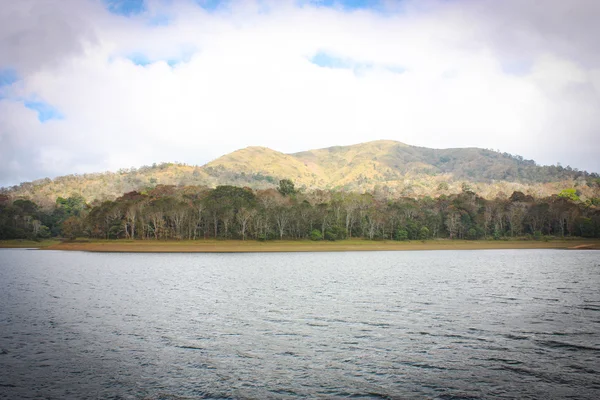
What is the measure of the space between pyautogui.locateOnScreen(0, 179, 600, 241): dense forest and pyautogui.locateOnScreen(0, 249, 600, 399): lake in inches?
2925

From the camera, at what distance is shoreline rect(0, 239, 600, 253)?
103250 mm

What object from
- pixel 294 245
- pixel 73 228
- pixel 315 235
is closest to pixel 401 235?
pixel 315 235

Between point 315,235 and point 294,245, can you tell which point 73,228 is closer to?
point 294,245

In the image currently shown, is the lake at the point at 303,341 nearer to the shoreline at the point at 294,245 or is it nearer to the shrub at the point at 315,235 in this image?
the shoreline at the point at 294,245

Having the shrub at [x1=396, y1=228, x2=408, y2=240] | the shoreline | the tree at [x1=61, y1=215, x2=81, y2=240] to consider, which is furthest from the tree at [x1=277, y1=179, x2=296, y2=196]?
the tree at [x1=61, y1=215, x2=81, y2=240]

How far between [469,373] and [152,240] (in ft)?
352

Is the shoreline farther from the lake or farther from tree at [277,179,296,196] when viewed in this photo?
the lake

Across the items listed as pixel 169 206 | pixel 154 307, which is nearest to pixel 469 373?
pixel 154 307

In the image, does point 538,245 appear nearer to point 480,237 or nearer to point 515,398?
point 480,237

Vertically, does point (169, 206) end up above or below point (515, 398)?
above

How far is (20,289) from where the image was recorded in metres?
39.9

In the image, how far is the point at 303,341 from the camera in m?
21.4

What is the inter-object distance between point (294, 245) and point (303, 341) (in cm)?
8858

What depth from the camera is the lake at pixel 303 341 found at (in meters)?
15.5
